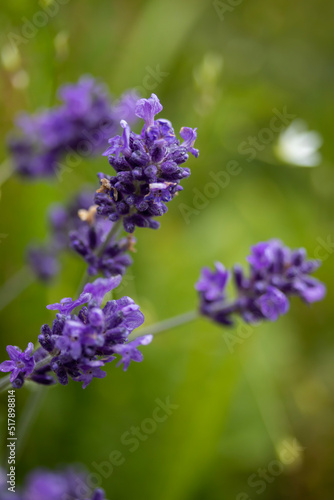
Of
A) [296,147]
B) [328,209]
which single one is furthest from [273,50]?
[296,147]

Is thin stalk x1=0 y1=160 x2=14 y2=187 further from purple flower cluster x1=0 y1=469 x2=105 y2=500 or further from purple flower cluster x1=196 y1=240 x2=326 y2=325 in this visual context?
purple flower cluster x1=0 y1=469 x2=105 y2=500

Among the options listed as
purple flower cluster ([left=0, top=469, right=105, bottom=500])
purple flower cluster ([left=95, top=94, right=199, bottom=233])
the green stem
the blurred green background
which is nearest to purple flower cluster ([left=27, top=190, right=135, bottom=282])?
the green stem

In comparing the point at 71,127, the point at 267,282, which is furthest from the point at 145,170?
the point at 71,127

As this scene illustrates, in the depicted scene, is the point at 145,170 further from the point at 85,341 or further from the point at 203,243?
the point at 203,243

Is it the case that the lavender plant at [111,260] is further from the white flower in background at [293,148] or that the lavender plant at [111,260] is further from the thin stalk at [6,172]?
the white flower in background at [293,148]

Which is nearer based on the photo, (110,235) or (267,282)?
(110,235)
